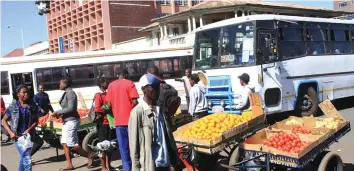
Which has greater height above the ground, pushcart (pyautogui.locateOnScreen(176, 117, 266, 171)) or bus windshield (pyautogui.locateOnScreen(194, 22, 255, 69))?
bus windshield (pyautogui.locateOnScreen(194, 22, 255, 69))

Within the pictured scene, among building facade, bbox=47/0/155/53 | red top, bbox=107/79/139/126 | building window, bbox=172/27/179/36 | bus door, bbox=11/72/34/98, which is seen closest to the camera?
red top, bbox=107/79/139/126

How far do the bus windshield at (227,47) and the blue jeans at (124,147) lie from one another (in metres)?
5.26

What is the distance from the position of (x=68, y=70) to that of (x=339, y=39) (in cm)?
1158

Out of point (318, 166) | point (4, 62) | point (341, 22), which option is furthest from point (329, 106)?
point (4, 62)

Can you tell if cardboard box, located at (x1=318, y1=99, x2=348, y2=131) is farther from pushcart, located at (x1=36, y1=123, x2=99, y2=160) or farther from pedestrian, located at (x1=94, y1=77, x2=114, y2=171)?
pushcart, located at (x1=36, y1=123, x2=99, y2=160)

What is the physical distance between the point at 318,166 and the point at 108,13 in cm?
5241

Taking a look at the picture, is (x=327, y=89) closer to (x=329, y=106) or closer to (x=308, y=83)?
(x=308, y=83)

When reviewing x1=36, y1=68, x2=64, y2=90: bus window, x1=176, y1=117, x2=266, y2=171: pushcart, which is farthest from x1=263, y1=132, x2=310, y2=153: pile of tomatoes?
x1=36, y1=68, x2=64, y2=90: bus window

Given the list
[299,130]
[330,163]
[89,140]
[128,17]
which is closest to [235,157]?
[299,130]

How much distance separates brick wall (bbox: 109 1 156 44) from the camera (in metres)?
55.1

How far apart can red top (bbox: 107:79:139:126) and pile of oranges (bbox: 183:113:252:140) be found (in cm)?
102

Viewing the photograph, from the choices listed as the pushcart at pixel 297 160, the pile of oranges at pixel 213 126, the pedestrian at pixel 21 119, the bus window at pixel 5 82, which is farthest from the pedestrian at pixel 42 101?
the bus window at pixel 5 82

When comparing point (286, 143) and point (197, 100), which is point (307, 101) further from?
point (286, 143)

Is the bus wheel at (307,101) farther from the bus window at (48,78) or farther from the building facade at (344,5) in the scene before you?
the building facade at (344,5)
